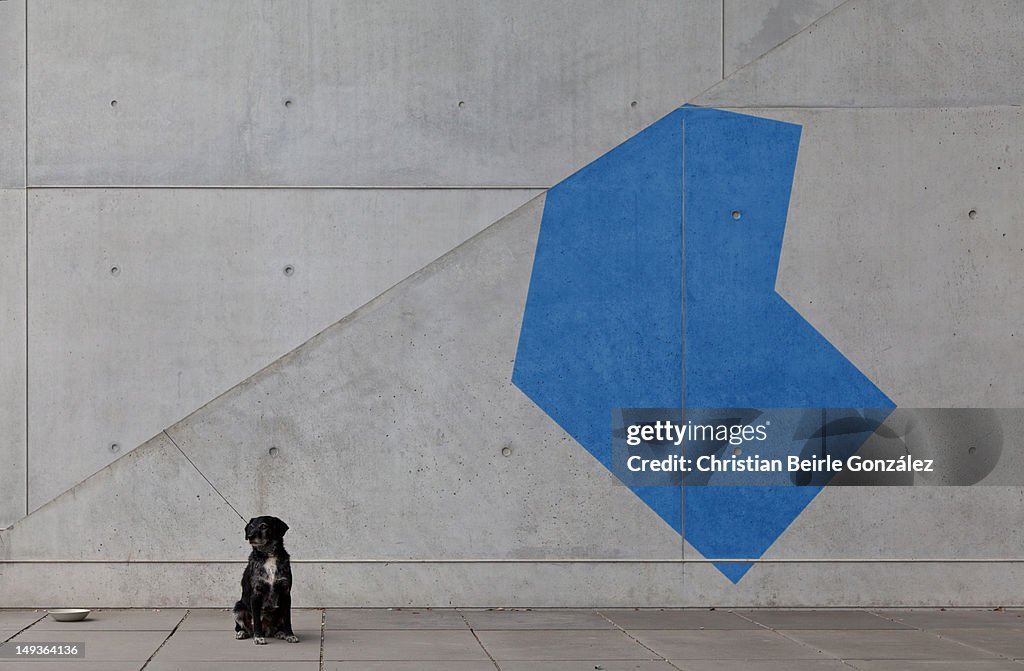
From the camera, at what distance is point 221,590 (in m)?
9.08

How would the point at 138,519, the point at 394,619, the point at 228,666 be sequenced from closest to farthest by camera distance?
the point at 228,666 < the point at 394,619 < the point at 138,519

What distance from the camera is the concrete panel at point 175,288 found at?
9.12 m

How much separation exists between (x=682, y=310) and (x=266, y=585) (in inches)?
150

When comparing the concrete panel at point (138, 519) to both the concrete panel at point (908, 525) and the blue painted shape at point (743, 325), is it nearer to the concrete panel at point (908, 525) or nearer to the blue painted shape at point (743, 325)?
the blue painted shape at point (743, 325)

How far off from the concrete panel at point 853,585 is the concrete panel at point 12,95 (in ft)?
19.8

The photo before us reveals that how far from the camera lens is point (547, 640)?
786cm

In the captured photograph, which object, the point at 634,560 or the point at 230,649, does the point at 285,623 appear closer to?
the point at 230,649

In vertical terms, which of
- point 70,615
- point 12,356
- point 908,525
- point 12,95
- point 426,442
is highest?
point 12,95

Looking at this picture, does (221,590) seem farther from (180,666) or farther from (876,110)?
(876,110)

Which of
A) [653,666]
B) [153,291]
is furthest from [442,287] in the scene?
[653,666]

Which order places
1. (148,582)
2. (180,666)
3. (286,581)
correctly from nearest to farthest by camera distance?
(180,666), (286,581), (148,582)

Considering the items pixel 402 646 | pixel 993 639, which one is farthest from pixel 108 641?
pixel 993 639

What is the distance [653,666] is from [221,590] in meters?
3.70

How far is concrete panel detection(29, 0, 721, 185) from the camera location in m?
9.22
